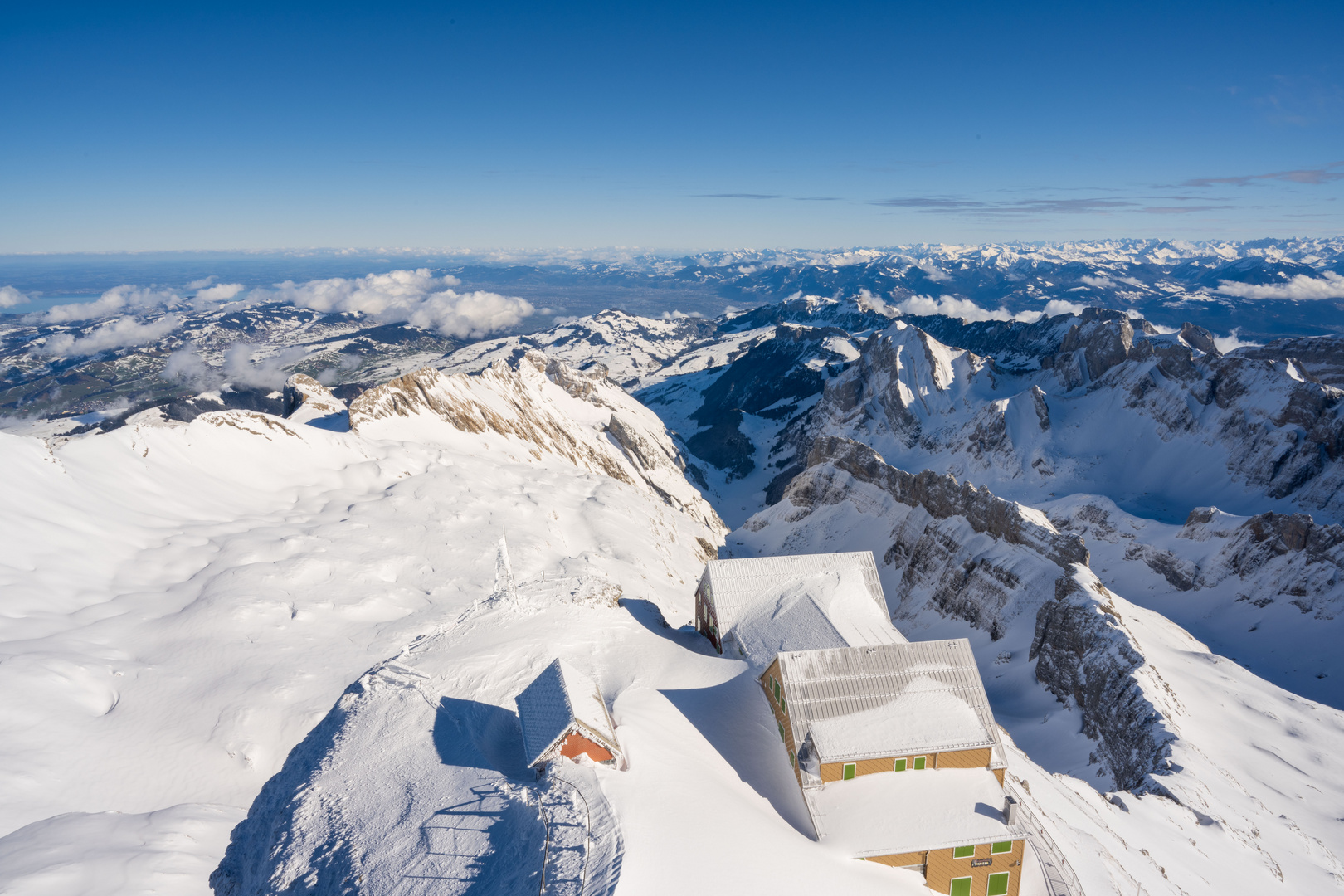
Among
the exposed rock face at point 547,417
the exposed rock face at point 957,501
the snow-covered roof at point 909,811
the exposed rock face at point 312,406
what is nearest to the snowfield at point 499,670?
the exposed rock face at point 957,501

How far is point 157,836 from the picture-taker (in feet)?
69.6

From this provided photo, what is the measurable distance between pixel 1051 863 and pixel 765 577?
22.4 metres

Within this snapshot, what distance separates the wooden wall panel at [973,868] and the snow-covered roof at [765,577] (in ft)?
60.6

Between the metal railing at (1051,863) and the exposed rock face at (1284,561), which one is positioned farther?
the exposed rock face at (1284,561)

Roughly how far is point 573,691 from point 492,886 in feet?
24.2

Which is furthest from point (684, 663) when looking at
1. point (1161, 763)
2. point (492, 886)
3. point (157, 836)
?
point (1161, 763)

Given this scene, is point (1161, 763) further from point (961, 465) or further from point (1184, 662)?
point (961, 465)

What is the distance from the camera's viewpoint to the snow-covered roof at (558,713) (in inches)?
873

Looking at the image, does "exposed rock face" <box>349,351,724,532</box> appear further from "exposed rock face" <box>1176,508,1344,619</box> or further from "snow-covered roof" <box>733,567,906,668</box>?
"exposed rock face" <box>1176,508,1344,619</box>

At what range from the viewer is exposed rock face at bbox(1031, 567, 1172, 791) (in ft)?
142

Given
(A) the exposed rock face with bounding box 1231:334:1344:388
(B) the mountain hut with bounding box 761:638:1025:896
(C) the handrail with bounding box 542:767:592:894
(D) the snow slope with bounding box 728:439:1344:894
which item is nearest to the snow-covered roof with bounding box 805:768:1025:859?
(B) the mountain hut with bounding box 761:638:1025:896

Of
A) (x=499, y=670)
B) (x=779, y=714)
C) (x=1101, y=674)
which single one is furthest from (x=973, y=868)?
(x=1101, y=674)

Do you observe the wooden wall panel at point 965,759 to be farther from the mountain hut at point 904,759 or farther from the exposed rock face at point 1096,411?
the exposed rock face at point 1096,411

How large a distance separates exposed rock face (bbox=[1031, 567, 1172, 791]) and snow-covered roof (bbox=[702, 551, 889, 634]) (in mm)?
20664
